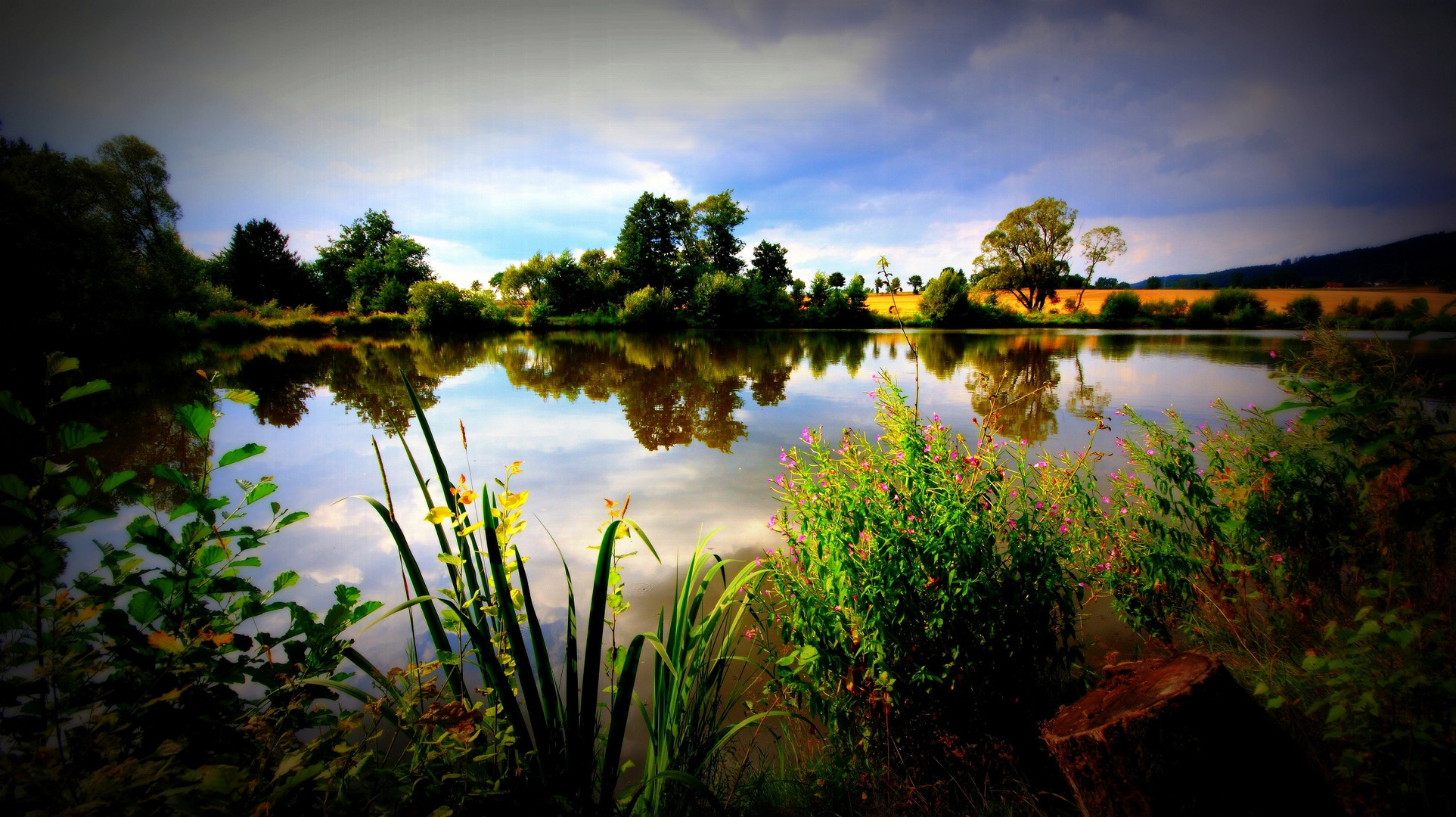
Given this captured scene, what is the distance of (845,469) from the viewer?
2.93m

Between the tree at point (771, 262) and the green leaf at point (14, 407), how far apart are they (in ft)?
158

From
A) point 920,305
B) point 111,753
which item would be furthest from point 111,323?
point 920,305

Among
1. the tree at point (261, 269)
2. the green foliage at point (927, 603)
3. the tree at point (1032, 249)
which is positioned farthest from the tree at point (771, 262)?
the green foliage at point (927, 603)

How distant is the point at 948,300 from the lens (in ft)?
131

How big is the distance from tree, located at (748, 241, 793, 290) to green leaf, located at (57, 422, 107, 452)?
48228mm

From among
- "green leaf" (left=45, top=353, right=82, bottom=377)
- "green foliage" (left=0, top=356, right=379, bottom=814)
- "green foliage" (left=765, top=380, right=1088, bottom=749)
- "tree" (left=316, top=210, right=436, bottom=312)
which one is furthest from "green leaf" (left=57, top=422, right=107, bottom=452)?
"tree" (left=316, top=210, right=436, bottom=312)

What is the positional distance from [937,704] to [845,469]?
4.07 feet

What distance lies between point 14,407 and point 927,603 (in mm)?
2898

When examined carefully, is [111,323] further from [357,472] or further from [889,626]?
[889,626]

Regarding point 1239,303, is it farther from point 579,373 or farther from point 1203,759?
point 1203,759

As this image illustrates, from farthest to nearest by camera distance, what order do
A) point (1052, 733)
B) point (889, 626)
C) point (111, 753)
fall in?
point (889, 626) → point (1052, 733) → point (111, 753)

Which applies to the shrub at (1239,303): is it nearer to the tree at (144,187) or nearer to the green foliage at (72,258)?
the green foliage at (72,258)

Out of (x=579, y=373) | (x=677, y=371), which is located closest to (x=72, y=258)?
(x=579, y=373)

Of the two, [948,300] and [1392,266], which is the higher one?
[948,300]
